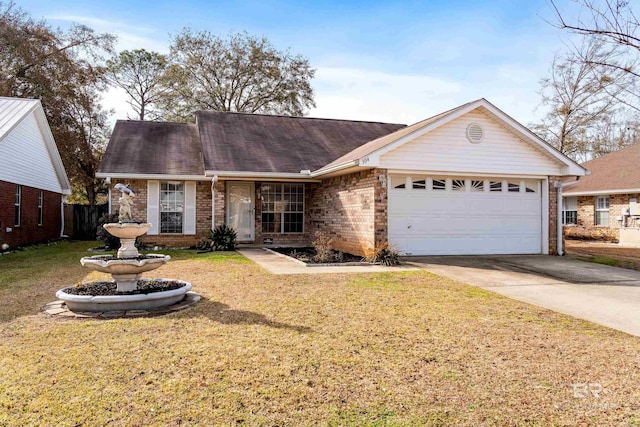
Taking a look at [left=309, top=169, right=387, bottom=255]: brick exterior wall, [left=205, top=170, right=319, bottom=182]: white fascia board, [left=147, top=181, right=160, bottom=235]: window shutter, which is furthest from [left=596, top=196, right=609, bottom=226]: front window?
[left=147, top=181, right=160, bottom=235]: window shutter

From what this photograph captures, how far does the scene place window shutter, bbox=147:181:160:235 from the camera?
15.5 m

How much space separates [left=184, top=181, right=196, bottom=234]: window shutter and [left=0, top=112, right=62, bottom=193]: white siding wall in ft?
17.9

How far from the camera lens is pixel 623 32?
3877mm

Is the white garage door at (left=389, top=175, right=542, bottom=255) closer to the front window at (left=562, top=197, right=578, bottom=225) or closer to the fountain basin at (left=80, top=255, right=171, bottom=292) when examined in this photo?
the fountain basin at (left=80, top=255, right=171, bottom=292)

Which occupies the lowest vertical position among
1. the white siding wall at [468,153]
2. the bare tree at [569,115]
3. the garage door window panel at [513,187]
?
the garage door window panel at [513,187]

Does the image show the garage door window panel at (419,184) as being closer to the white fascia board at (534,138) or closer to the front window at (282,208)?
the white fascia board at (534,138)

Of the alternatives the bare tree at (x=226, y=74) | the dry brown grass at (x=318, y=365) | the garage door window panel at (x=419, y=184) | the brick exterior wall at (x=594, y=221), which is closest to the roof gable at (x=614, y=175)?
the brick exterior wall at (x=594, y=221)

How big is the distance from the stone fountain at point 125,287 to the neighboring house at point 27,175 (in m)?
9.54

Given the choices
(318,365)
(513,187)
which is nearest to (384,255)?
(513,187)

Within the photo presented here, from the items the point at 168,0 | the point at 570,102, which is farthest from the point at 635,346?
the point at 570,102

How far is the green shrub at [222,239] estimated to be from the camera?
48.6ft

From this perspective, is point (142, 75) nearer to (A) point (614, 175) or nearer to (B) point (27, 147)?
(B) point (27, 147)

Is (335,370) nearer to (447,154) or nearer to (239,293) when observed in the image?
(239,293)

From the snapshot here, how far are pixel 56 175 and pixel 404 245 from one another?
15889mm
